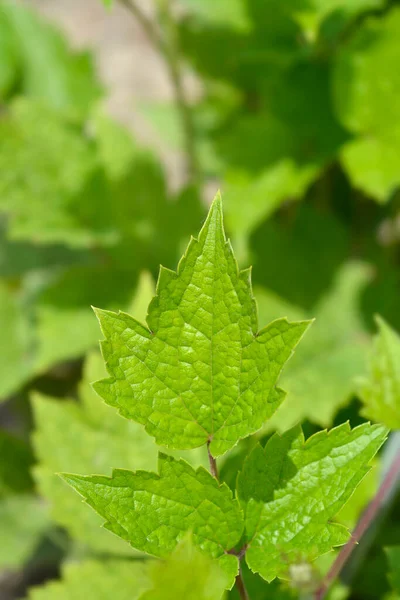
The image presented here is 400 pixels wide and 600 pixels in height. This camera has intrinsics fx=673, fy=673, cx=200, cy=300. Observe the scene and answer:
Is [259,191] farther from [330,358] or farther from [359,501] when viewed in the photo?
[359,501]

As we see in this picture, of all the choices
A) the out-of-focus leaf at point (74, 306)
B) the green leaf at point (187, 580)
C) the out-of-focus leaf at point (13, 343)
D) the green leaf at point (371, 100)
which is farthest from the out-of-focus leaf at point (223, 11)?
the green leaf at point (187, 580)

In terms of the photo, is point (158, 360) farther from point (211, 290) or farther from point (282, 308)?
point (282, 308)

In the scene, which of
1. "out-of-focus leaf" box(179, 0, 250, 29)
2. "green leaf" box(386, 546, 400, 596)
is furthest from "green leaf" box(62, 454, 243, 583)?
"out-of-focus leaf" box(179, 0, 250, 29)

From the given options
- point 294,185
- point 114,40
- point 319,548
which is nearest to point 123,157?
point 294,185

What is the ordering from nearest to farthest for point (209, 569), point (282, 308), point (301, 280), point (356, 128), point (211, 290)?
point (209, 569) → point (211, 290) → point (356, 128) → point (282, 308) → point (301, 280)

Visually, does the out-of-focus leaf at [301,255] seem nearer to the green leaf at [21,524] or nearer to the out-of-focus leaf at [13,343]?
the out-of-focus leaf at [13,343]

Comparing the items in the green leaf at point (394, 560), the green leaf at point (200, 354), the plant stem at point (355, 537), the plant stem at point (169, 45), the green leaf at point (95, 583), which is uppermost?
the plant stem at point (169, 45)

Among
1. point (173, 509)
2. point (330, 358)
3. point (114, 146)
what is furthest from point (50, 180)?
point (173, 509)

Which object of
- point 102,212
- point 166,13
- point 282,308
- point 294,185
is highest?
point 166,13
